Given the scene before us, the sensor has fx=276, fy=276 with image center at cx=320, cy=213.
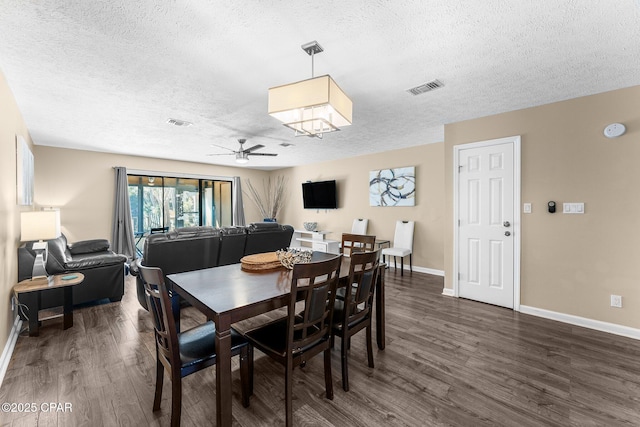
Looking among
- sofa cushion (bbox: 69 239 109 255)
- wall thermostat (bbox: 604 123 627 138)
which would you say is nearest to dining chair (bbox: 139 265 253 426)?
wall thermostat (bbox: 604 123 627 138)

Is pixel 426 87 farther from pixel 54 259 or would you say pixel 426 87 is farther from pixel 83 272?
pixel 54 259

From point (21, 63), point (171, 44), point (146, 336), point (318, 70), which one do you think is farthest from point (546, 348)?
point (21, 63)

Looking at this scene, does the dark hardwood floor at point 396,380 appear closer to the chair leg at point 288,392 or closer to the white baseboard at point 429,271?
the chair leg at point 288,392

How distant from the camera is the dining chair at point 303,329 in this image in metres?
1.62

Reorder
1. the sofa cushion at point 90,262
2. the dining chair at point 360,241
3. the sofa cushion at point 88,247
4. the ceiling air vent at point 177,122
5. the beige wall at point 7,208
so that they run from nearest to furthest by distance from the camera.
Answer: the beige wall at point 7,208 → the dining chair at point 360,241 → the sofa cushion at point 90,262 → the ceiling air vent at point 177,122 → the sofa cushion at point 88,247

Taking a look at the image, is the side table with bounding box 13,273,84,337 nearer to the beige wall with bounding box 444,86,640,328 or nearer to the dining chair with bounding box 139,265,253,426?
the dining chair with bounding box 139,265,253,426

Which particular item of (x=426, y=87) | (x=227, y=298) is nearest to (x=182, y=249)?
(x=227, y=298)

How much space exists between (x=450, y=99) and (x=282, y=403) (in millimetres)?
3339

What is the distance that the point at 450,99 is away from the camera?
10.2 feet

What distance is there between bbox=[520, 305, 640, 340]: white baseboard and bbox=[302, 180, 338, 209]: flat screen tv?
4384mm

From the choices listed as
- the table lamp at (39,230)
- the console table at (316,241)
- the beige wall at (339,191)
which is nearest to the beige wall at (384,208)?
the beige wall at (339,191)

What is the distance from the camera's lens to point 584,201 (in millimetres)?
3057

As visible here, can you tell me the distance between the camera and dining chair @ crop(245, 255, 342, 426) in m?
1.62

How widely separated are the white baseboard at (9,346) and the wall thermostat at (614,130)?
5.85 m
